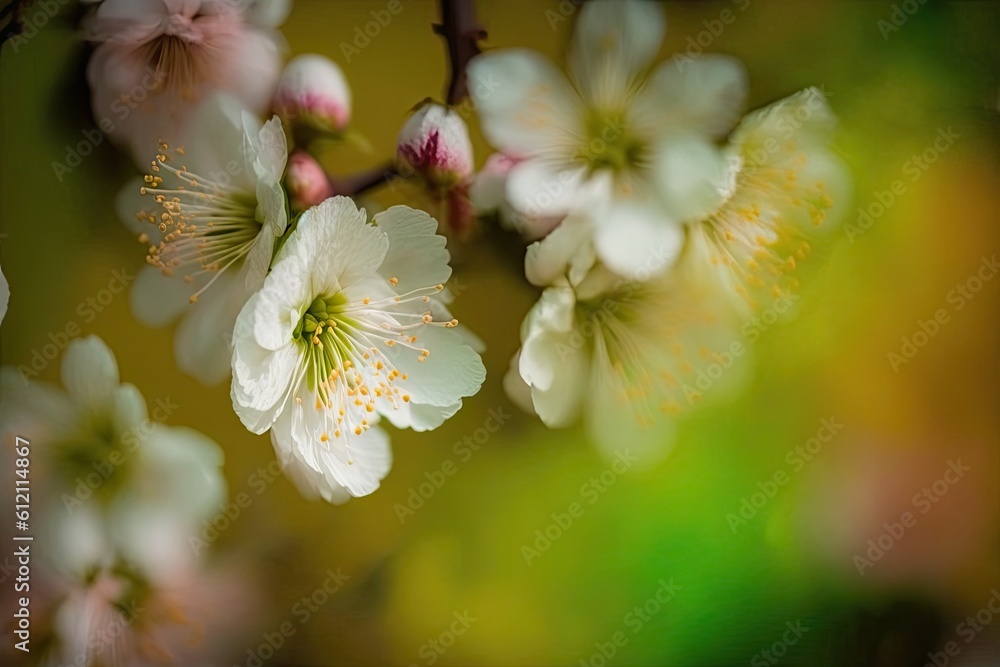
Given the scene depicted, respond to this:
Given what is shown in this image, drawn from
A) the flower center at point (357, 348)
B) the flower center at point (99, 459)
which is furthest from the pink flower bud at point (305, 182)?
the flower center at point (99, 459)

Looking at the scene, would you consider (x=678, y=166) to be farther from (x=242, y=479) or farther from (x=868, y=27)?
(x=242, y=479)

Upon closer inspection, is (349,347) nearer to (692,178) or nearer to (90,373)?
(90,373)


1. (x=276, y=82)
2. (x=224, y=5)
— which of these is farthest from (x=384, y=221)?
(x=224, y=5)

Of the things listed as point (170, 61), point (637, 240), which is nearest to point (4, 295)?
point (170, 61)

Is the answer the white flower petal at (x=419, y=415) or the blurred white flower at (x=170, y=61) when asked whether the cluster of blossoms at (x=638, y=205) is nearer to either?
the white flower petal at (x=419, y=415)

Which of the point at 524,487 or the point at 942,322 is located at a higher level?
the point at 942,322

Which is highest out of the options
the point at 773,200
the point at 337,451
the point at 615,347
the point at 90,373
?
the point at 773,200

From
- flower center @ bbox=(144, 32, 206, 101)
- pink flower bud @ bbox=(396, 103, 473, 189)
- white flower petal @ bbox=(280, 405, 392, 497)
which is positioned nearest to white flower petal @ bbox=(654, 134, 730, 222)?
pink flower bud @ bbox=(396, 103, 473, 189)
